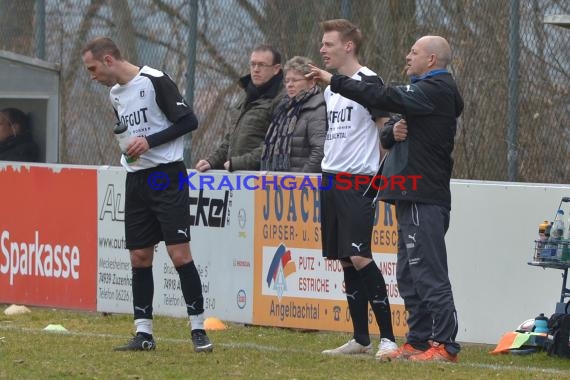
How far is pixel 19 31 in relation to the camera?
53.0 feet

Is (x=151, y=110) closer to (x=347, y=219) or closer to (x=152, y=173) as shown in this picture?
(x=152, y=173)

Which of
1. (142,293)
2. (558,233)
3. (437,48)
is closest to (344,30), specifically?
(437,48)

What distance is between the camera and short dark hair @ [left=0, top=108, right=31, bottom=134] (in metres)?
13.8

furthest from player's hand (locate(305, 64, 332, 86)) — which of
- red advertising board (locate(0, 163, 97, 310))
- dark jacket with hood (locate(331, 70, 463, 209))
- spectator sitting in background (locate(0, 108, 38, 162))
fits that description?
spectator sitting in background (locate(0, 108, 38, 162))

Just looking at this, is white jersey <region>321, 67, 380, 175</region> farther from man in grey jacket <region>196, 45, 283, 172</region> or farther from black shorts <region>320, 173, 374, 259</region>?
man in grey jacket <region>196, 45, 283, 172</region>

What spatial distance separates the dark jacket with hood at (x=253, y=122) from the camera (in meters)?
11.4

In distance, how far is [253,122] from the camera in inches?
450

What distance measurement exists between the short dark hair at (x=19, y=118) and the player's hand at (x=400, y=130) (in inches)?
243

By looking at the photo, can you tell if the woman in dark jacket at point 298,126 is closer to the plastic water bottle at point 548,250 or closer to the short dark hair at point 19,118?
the plastic water bottle at point 548,250

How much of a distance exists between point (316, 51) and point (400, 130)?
5157mm

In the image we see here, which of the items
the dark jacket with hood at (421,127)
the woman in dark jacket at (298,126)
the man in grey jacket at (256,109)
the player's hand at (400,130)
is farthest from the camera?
the man in grey jacket at (256,109)

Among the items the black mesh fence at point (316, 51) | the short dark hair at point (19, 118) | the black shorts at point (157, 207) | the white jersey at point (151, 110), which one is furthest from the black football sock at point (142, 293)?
the short dark hair at point (19, 118)

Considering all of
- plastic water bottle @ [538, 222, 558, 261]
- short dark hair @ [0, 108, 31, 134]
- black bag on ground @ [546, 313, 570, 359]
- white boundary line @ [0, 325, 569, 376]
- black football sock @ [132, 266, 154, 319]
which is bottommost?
white boundary line @ [0, 325, 569, 376]

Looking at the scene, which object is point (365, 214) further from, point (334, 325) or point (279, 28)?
point (279, 28)
